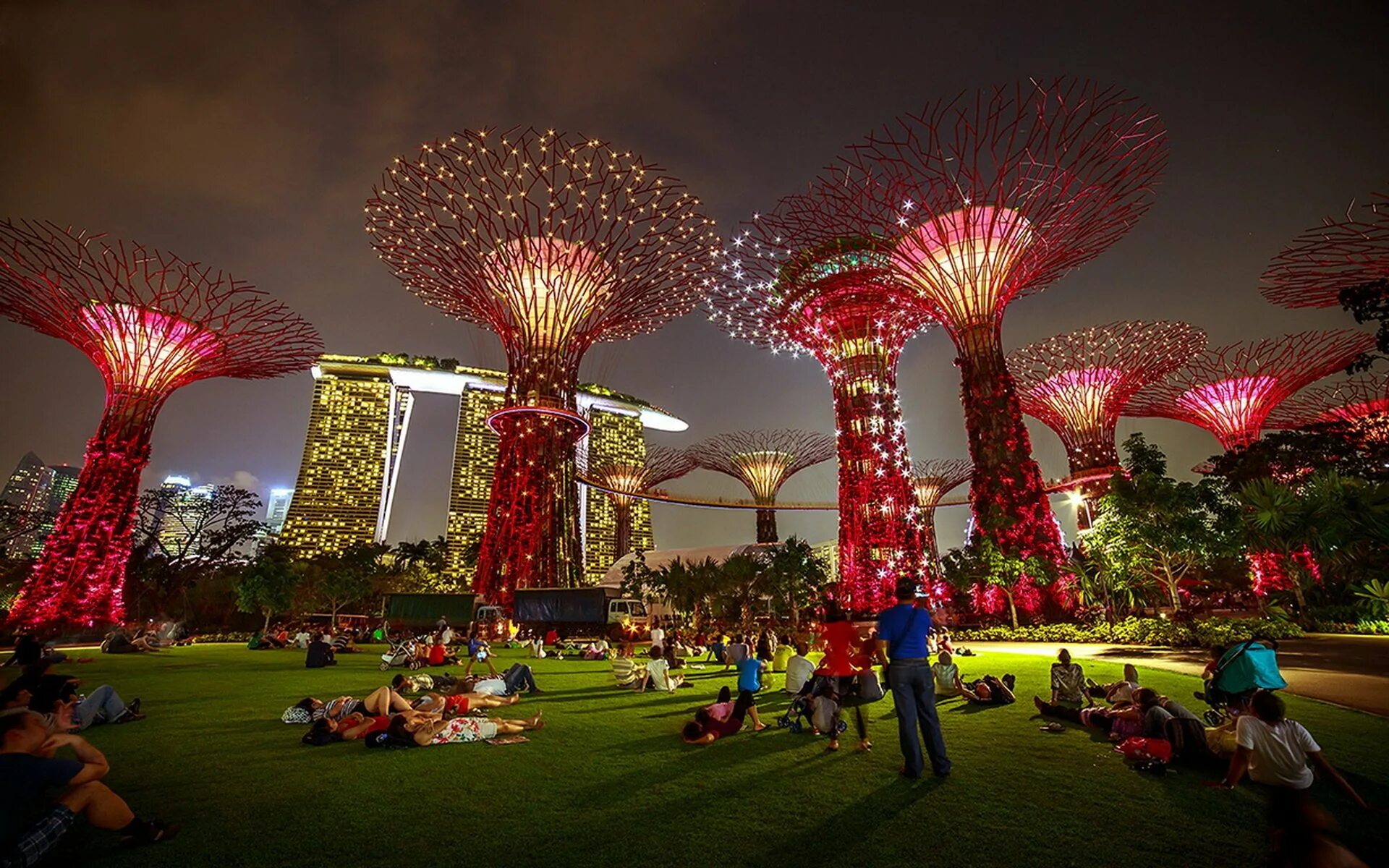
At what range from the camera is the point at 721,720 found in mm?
7988

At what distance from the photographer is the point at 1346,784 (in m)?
4.80

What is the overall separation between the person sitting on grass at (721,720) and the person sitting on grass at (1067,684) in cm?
436

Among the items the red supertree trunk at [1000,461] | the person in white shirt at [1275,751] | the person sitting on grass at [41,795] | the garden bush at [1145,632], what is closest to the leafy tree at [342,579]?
the garden bush at [1145,632]

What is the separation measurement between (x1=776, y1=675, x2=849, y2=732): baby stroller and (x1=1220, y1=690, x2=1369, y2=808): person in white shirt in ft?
12.8

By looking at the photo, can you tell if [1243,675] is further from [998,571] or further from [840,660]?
[998,571]

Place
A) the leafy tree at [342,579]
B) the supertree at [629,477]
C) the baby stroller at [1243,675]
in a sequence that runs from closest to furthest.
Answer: the baby stroller at [1243,675]
the leafy tree at [342,579]
the supertree at [629,477]

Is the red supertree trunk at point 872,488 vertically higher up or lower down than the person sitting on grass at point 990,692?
higher up

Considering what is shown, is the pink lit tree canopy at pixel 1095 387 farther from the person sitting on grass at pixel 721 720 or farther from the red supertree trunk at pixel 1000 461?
the person sitting on grass at pixel 721 720

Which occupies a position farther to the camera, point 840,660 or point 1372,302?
point 1372,302

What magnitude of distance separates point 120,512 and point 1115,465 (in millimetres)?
51193

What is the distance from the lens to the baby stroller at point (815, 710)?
7852 millimetres

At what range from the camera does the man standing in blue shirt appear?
5.81m

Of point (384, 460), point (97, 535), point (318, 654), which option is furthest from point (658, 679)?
point (384, 460)

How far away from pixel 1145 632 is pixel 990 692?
41.9 feet
